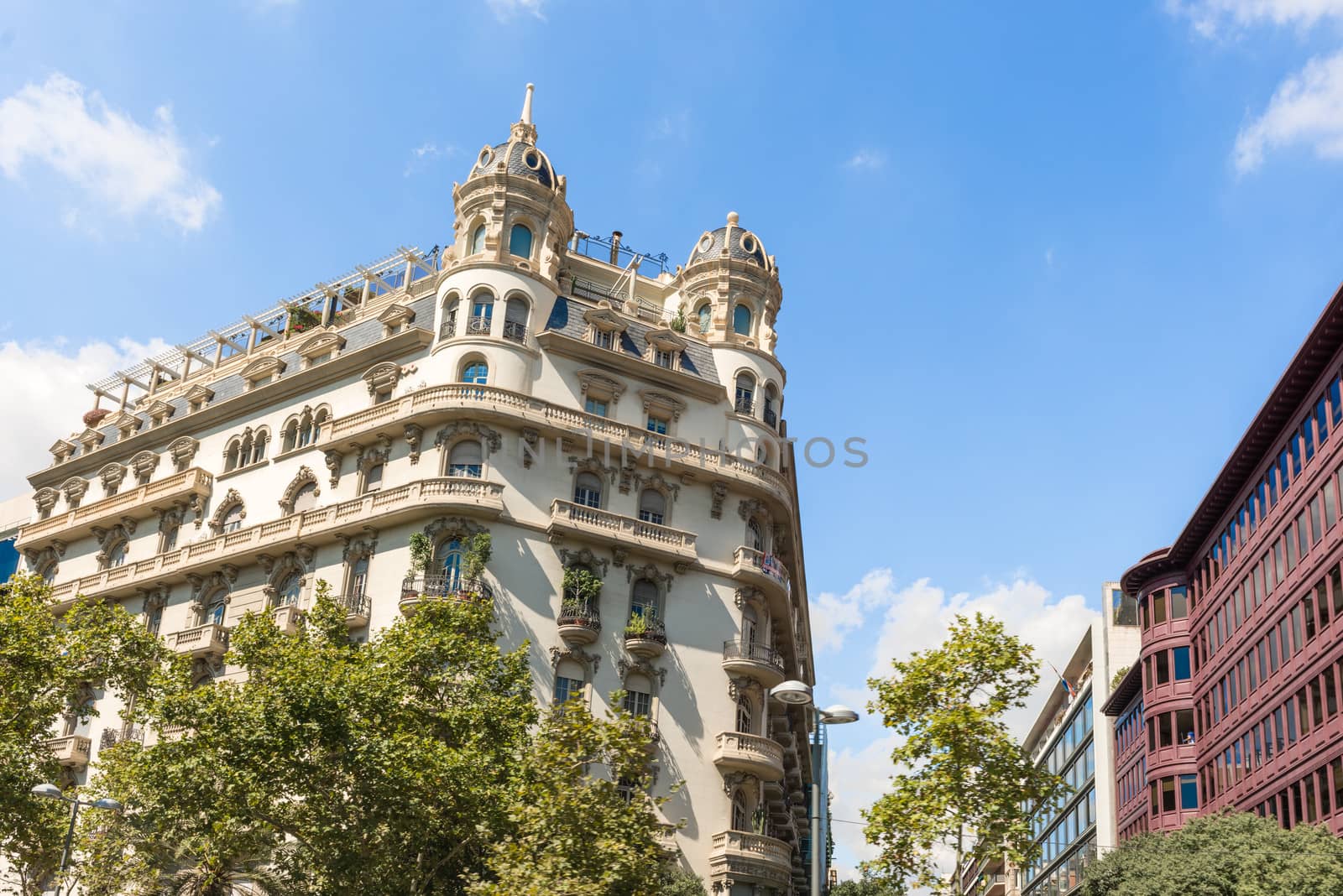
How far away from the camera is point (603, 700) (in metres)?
50.7

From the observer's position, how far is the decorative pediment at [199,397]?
2603 inches

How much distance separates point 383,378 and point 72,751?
21.7 m

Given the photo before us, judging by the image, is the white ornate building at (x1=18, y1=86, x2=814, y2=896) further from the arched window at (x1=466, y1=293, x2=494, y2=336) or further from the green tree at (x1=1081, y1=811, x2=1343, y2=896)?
the green tree at (x1=1081, y1=811, x2=1343, y2=896)

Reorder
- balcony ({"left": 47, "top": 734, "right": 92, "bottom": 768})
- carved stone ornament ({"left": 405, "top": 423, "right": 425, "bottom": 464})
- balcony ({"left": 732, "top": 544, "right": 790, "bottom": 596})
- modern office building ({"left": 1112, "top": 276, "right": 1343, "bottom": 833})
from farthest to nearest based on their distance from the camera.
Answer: balcony ({"left": 47, "top": 734, "right": 92, "bottom": 768}), balcony ({"left": 732, "top": 544, "right": 790, "bottom": 596}), carved stone ornament ({"left": 405, "top": 423, "right": 425, "bottom": 464}), modern office building ({"left": 1112, "top": 276, "right": 1343, "bottom": 833})

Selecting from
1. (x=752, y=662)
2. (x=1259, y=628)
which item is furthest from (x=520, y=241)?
(x=1259, y=628)

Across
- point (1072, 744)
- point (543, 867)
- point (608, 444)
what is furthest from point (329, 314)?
point (1072, 744)

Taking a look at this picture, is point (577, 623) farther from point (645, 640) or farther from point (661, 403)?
point (661, 403)

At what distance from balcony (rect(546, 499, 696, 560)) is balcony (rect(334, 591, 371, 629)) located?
7.70 metres

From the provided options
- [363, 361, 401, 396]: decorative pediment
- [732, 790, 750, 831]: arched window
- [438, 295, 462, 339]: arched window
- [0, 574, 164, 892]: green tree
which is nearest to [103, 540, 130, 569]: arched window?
[0, 574, 164, 892]: green tree

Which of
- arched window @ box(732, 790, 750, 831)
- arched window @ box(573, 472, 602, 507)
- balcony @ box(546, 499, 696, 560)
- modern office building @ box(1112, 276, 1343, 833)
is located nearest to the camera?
modern office building @ box(1112, 276, 1343, 833)

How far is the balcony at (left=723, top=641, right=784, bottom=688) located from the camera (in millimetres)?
53094

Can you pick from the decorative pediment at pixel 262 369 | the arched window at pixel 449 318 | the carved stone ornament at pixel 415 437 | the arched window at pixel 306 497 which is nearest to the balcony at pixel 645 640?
the carved stone ornament at pixel 415 437

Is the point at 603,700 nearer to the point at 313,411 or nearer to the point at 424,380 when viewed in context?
the point at 424,380

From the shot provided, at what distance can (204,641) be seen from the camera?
5559cm
